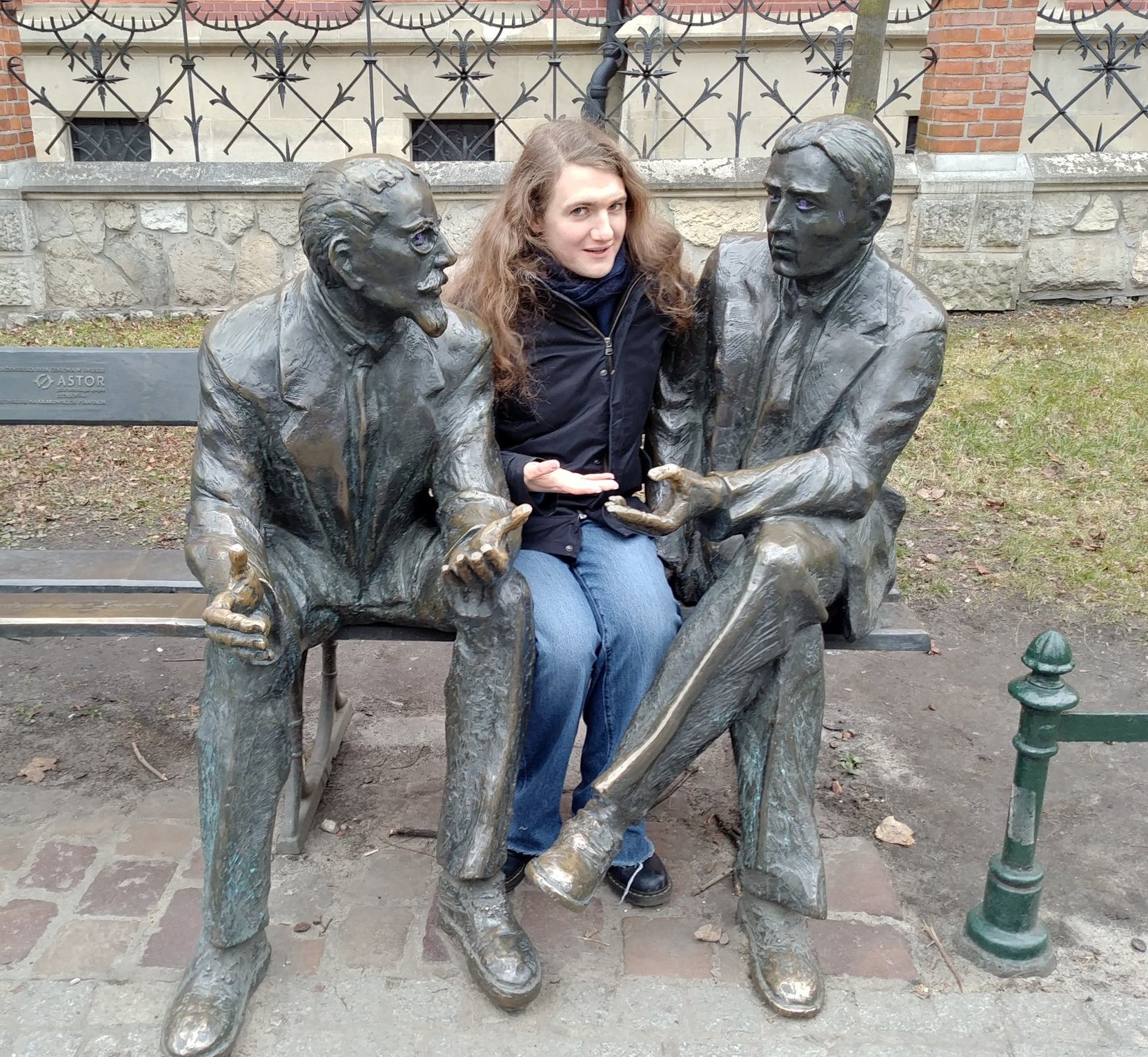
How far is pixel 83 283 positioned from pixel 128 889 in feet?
19.0

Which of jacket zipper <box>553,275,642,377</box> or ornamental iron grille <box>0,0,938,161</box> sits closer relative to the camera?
jacket zipper <box>553,275,642,377</box>

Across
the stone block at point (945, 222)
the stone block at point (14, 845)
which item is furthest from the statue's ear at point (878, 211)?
the stone block at point (945, 222)

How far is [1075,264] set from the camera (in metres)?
7.94

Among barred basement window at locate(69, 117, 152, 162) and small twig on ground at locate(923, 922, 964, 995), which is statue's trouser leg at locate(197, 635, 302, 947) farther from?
barred basement window at locate(69, 117, 152, 162)

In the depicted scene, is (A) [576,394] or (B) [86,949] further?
(A) [576,394]

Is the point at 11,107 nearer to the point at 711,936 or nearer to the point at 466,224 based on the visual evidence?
the point at 466,224

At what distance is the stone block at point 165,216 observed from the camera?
25.3ft

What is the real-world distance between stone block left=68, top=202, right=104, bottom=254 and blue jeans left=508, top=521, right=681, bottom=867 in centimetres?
581

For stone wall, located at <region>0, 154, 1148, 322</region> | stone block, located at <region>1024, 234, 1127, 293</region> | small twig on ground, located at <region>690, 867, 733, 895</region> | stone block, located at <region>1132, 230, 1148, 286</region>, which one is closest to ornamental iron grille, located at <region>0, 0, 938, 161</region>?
stone wall, located at <region>0, 154, 1148, 322</region>

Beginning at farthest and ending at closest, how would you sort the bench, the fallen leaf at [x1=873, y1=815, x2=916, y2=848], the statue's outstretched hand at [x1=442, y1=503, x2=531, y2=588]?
the fallen leaf at [x1=873, y1=815, x2=916, y2=848] → the bench → the statue's outstretched hand at [x1=442, y1=503, x2=531, y2=588]

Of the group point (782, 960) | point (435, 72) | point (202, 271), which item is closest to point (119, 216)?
point (202, 271)

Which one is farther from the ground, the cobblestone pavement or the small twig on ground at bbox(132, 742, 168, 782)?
the small twig on ground at bbox(132, 742, 168, 782)

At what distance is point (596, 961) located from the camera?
112 inches

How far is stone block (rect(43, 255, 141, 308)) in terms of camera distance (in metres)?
7.84
